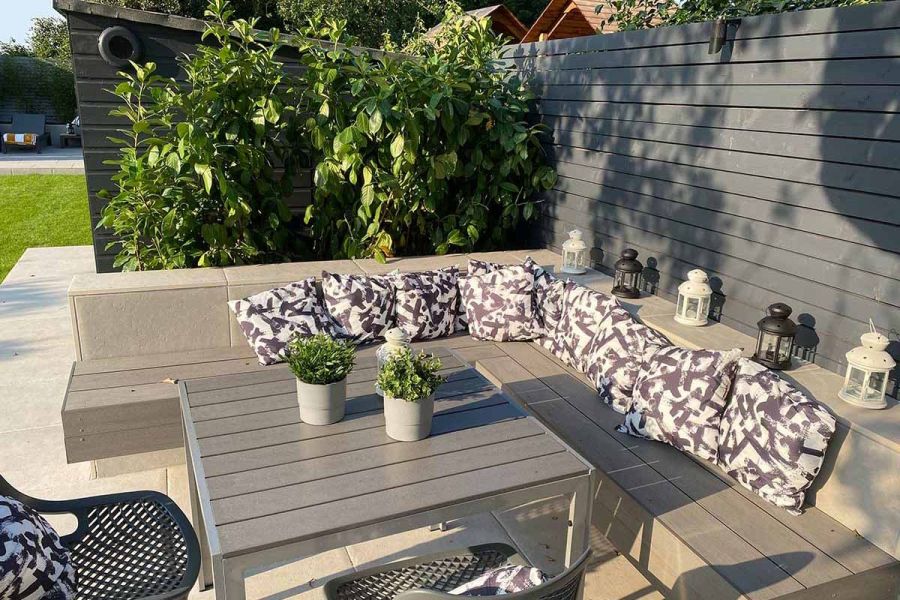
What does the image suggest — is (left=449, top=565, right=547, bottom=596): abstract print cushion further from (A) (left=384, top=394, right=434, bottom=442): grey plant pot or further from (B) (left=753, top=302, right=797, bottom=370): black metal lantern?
(B) (left=753, top=302, right=797, bottom=370): black metal lantern

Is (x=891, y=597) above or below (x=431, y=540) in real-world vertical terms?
above

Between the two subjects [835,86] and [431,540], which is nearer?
[835,86]

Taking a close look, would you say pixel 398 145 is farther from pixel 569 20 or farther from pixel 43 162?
pixel 43 162

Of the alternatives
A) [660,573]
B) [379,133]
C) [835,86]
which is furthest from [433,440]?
[379,133]

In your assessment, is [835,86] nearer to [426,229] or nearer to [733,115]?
[733,115]

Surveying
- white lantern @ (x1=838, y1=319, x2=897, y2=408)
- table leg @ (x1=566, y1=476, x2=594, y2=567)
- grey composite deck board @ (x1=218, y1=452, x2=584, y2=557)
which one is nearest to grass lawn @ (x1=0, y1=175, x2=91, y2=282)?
grey composite deck board @ (x1=218, y1=452, x2=584, y2=557)

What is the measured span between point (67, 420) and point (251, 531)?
4.82 ft

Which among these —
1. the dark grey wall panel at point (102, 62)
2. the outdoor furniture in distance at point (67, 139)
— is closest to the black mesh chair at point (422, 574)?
the dark grey wall panel at point (102, 62)

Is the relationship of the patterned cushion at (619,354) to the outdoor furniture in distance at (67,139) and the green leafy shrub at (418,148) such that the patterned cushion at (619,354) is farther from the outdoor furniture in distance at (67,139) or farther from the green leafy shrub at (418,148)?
the outdoor furniture in distance at (67,139)

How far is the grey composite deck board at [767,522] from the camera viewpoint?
1959 millimetres

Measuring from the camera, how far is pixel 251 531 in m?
1.61

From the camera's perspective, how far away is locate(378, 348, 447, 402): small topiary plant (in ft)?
6.52

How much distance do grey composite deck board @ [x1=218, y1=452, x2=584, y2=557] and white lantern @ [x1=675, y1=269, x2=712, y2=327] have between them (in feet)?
4.49

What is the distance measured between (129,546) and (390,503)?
0.75 meters
